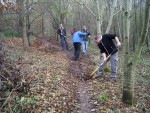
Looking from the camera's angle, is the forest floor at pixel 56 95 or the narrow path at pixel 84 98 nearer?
the forest floor at pixel 56 95

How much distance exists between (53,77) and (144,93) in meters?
3.43

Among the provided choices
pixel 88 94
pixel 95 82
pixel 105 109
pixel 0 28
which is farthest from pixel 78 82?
pixel 0 28

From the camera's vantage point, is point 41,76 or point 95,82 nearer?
point 41,76

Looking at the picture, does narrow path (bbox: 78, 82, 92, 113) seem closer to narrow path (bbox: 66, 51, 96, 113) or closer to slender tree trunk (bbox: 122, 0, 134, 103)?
narrow path (bbox: 66, 51, 96, 113)

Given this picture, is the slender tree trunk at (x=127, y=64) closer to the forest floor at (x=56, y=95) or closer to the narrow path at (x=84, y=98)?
the forest floor at (x=56, y=95)

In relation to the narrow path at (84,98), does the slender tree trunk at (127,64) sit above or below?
above

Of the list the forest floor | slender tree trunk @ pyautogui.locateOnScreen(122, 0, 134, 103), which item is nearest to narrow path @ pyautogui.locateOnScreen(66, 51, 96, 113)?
the forest floor

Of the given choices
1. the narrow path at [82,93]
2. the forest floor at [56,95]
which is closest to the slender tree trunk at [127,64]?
the forest floor at [56,95]

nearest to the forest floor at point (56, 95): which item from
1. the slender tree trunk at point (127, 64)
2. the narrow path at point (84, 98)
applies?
the narrow path at point (84, 98)

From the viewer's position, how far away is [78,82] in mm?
9055

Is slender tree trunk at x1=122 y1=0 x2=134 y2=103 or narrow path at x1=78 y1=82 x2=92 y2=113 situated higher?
slender tree trunk at x1=122 y1=0 x2=134 y2=103

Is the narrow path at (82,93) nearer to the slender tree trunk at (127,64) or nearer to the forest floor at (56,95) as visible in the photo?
the forest floor at (56,95)

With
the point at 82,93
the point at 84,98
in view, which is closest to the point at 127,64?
the point at 84,98

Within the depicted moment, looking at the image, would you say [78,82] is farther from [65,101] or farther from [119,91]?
[65,101]
